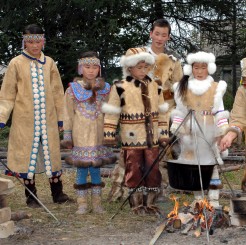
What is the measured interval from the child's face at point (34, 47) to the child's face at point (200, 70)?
1873 mm

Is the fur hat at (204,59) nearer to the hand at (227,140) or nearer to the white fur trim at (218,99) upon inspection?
the white fur trim at (218,99)

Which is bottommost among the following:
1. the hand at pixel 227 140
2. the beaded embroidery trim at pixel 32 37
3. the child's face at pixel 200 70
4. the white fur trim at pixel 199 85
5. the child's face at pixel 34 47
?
the hand at pixel 227 140

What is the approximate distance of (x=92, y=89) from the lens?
6078mm

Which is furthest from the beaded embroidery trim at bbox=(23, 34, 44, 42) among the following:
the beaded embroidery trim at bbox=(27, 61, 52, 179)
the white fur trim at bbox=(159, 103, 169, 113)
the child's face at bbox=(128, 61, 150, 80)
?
the white fur trim at bbox=(159, 103, 169, 113)

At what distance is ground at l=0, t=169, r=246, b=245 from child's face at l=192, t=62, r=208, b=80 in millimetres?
1578

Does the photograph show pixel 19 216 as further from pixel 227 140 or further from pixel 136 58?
pixel 227 140

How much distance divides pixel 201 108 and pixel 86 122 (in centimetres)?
126

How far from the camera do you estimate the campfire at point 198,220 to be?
521 cm

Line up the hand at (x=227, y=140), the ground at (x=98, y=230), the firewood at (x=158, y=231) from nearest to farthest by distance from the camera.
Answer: the firewood at (x=158, y=231)
the ground at (x=98, y=230)
the hand at (x=227, y=140)

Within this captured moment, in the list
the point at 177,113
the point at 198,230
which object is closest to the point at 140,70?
the point at 177,113

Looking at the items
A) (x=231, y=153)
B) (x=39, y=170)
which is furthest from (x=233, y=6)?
(x=39, y=170)

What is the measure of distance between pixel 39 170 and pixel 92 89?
1.25m

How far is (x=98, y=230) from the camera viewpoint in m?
5.53

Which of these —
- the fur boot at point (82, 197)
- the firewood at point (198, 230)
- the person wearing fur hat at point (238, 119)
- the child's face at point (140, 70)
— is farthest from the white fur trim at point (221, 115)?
the fur boot at point (82, 197)
